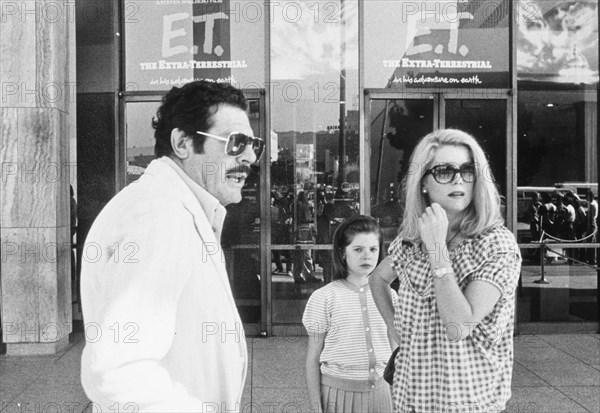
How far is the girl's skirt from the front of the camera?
10.7 ft

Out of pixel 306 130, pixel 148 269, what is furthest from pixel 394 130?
pixel 148 269

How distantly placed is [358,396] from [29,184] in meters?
5.28

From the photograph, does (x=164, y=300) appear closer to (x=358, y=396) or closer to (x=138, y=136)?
(x=358, y=396)

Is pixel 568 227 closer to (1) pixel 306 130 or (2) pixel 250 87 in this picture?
(1) pixel 306 130

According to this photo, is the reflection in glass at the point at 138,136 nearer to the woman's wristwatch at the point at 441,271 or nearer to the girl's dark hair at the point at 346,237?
the girl's dark hair at the point at 346,237

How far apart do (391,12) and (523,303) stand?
4172mm

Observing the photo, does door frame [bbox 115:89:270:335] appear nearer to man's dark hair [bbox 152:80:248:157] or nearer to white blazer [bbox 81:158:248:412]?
man's dark hair [bbox 152:80:248:157]

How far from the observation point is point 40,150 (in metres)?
7.29

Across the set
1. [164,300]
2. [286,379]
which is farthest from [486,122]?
[164,300]

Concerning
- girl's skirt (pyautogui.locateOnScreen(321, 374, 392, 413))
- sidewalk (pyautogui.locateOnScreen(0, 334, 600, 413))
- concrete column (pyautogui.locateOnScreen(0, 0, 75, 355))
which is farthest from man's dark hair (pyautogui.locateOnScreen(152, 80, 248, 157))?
concrete column (pyautogui.locateOnScreen(0, 0, 75, 355))

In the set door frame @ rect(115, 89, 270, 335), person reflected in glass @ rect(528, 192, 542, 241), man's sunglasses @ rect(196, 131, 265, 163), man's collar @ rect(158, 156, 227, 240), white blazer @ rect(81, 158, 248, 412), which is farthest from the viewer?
person reflected in glass @ rect(528, 192, 542, 241)

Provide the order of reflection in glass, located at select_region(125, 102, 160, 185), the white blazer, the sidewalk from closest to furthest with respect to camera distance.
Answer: the white blazer
the sidewalk
reflection in glass, located at select_region(125, 102, 160, 185)

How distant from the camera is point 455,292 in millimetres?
2260

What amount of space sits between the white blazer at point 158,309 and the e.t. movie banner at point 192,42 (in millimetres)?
6743
